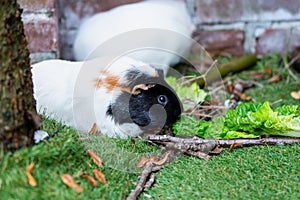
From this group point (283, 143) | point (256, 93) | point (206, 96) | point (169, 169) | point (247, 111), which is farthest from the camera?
point (256, 93)

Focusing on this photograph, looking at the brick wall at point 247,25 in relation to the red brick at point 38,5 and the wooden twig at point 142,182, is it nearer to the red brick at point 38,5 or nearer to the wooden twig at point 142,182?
the red brick at point 38,5

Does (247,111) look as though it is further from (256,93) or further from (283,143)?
(256,93)

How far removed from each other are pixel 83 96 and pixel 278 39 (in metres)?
1.27

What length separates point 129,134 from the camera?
4.30 ft

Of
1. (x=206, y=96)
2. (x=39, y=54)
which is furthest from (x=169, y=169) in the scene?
(x=39, y=54)

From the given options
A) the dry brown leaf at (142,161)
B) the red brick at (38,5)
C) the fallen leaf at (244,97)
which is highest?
the red brick at (38,5)

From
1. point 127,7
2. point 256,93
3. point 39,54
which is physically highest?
point 127,7

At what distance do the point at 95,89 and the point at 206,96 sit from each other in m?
0.53

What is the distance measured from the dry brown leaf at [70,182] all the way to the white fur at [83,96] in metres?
0.38

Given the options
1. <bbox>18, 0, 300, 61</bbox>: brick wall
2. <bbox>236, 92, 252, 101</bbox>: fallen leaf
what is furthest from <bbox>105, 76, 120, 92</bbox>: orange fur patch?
<bbox>18, 0, 300, 61</bbox>: brick wall

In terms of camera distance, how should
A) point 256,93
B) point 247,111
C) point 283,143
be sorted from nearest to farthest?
point 283,143
point 247,111
point 256,93

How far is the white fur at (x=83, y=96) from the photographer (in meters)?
1.29

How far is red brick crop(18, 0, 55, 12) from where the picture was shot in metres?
1.79

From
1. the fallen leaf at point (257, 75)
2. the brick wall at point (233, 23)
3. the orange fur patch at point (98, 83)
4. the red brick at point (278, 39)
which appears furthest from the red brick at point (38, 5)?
the red brick at point (278, 39)
